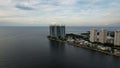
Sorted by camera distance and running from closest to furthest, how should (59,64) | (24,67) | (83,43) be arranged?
(24,67) → (59,64) → (83,43)

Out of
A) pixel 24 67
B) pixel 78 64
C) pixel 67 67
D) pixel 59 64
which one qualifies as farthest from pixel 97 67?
pixel 24 67

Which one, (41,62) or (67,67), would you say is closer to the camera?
(67,67)

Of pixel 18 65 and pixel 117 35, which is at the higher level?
pixel 117 35

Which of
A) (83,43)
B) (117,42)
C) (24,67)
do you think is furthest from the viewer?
(83,43)

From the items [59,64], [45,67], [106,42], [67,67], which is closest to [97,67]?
[67,67]

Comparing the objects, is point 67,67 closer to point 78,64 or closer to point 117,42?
point 78,64

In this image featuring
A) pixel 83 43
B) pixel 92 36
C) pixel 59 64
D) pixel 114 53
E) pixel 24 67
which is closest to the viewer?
pixel 24 67

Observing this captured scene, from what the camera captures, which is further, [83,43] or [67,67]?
[83,43]

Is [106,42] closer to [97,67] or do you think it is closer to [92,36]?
[92,36]

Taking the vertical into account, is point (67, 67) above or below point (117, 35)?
below
